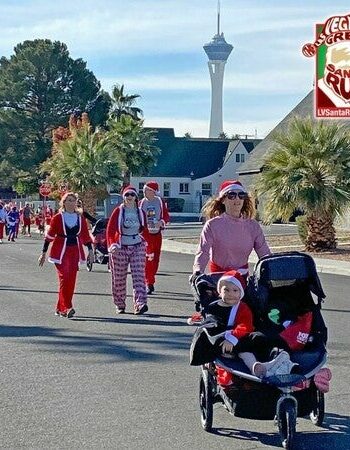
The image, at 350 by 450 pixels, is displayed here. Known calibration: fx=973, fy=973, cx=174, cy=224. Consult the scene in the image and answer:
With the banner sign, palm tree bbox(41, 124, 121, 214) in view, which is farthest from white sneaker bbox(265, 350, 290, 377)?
palm tree bbox(41, 124, 121, 214)

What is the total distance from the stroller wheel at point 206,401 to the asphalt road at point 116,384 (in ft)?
0.38

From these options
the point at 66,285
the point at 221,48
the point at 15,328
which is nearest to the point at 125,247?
the point at 66,285

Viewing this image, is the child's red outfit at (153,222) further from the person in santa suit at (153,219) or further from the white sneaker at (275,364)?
the white sneaker at (275,364)

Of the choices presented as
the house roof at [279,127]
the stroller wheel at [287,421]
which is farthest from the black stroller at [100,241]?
the house roof at [279,127]

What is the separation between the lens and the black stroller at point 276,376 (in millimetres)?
6594

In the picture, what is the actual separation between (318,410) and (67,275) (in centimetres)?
692

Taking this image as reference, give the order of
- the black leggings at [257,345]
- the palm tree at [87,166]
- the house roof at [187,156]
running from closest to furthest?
the black leggings at [257,345]
the palm tree at [87,166]
the house roof at [187,156]

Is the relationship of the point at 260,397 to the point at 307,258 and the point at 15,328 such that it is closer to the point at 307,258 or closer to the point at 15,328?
the point at 307,258

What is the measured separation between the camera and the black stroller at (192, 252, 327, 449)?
6.59 meters

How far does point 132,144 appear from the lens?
63.9 meters

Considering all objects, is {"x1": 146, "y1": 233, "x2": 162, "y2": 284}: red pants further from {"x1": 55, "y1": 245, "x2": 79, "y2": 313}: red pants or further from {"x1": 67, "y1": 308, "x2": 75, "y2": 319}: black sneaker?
{"x1": 67, "y1": 308, "x2": 75, "y2": 319}: black sneaker

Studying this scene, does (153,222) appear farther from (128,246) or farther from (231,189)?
(231,189)

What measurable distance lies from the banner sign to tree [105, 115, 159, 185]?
78.0ft

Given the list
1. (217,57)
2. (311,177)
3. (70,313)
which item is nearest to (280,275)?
(70,313)
